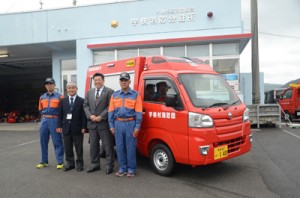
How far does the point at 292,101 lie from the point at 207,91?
498 inches

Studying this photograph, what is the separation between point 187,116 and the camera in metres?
5.00

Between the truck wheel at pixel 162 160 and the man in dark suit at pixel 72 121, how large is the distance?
1656mm

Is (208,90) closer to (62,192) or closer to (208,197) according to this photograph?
(208,197)

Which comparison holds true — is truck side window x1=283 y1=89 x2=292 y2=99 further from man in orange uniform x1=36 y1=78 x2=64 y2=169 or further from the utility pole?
man in orange uniform x1=36 y1=78 x2=64 y2=169

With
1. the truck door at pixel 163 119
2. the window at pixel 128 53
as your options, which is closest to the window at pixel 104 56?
the window at pixel 128 53

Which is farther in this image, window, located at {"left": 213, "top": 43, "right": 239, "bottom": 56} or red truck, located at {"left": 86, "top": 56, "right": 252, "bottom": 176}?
window, located at {"left": 213, "top": 43, "right": 239, "bottom": 56}

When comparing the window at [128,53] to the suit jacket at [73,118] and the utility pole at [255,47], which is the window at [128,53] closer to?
the utility pole at [255,47]

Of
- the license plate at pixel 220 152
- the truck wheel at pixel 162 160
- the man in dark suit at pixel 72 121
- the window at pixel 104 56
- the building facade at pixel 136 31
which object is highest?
the building facade at pixel 136 31

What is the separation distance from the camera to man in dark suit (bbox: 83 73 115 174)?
19.4 ft

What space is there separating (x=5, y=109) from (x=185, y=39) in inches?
915

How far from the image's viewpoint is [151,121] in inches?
225

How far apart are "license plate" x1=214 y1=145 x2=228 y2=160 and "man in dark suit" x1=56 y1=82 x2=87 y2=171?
2855 mm

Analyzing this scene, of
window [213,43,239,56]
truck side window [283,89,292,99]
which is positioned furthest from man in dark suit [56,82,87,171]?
truck side window [283,89,292,99]

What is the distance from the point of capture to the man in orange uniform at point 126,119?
5.50 m
